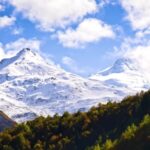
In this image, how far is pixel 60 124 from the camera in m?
122

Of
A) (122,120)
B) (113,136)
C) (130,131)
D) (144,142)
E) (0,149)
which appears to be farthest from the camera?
(0,149)

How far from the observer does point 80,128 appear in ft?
374

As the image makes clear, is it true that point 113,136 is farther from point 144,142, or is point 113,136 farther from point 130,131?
point 144,142

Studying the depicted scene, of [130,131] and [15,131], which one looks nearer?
[130,131]

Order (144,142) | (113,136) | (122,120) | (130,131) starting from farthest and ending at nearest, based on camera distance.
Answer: (122,120) < (113,136) < (130,131) < (144,142)

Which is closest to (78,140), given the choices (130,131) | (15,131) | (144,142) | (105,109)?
(105,109)

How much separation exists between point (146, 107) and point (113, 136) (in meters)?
12.5

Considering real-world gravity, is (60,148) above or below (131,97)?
below

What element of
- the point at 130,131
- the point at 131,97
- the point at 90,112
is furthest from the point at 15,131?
the point at 130,131

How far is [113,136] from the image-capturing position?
318 feet

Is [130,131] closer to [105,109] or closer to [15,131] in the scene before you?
[105,109]

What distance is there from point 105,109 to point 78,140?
1181cm

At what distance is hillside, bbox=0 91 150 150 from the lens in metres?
104

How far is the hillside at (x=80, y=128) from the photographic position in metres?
104
